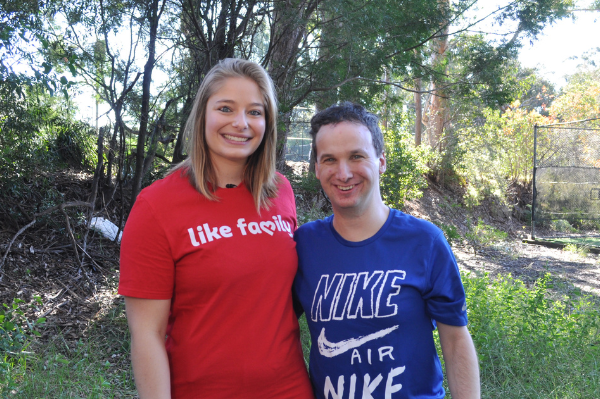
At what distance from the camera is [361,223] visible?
193cm

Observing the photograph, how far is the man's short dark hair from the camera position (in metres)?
1.94

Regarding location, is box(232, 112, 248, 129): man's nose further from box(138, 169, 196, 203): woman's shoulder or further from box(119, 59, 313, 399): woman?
box(138, 169, 196, 203): woman's shoulder

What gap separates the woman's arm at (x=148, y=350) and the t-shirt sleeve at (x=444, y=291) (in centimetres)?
95

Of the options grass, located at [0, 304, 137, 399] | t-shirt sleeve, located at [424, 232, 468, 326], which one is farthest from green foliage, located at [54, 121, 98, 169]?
t-shirt sleeve, located at [424, 232, 468, 326]

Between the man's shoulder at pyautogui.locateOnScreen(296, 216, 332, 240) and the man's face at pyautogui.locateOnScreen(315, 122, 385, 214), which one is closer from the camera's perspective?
the man's face at pyautogui.locateOnScreen(315, 122, 385, 214)

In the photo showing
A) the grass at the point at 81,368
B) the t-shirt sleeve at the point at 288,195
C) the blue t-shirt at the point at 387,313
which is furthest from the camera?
the grass at the point at 81,368

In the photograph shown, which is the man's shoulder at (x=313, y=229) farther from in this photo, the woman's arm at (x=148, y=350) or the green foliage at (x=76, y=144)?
the green foliage at (x=76, y=144)

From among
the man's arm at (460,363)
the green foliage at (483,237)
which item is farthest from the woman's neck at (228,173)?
the green foliage at (483,237)

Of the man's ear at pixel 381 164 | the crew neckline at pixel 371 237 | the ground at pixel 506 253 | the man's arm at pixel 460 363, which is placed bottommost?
the ground at pixel 506 253

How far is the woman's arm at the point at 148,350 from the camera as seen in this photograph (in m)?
1.63

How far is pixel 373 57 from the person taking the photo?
6.56 meters

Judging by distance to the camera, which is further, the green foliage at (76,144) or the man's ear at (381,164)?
the green foliage at (76,144)

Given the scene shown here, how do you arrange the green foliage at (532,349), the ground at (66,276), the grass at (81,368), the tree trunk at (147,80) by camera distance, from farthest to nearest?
the tree trunk at (147,80) < the ground at (66,276) < the green foliage at (532,349) < the grass at (81,368)

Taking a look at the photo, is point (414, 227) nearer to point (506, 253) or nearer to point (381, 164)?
point (381, 164)
